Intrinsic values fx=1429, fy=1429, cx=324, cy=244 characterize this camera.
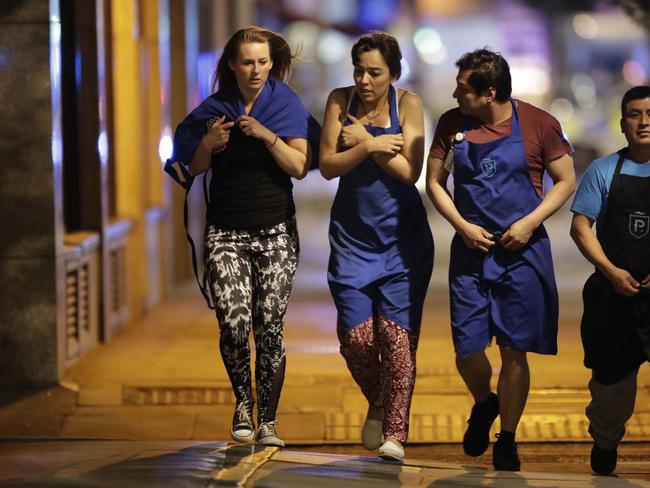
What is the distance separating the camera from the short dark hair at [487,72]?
5.85 metres

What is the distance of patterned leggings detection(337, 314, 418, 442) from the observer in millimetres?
6051

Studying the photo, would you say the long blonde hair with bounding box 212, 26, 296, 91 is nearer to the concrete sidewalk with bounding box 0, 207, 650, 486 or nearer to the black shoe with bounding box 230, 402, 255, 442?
the black shoe with bounding box 230, 402, 255, 442

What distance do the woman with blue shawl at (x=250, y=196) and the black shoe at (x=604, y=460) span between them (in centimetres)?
136

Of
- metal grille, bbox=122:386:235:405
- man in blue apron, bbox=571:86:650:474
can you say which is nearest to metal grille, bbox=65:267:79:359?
metal grille, bbox=122:386:235:405

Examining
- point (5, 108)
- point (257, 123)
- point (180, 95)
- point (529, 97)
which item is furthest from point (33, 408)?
point (529, 97)

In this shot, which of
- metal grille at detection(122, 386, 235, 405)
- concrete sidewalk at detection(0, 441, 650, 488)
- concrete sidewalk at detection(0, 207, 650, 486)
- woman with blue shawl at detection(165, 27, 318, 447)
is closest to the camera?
concrete sidewalk at detection(0, 441, 650, 488)

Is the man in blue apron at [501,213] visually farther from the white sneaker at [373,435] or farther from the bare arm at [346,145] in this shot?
the white sneaker at [373,435]

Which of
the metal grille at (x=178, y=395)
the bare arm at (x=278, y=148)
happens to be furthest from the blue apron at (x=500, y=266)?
the metal grille at (x=178, y=395)

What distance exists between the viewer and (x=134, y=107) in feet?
35.7

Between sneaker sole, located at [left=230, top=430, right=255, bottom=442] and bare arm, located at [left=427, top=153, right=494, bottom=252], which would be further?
sneaker sole, located at [left=230, top=430, right=255, bottom=442]

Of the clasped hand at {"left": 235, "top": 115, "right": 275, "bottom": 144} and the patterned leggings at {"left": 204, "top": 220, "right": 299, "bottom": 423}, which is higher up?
the clasped hand at {"left": 235, "top": 115, "right": 275, "bottom": 144}

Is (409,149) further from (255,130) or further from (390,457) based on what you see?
(390,457)

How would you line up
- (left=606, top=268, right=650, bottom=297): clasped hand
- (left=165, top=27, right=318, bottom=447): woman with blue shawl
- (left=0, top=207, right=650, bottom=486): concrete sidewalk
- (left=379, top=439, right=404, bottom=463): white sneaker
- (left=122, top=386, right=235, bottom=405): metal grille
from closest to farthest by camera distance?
(left=606, top=268, right=650, bottom=297): clasped hand → (left=379, top=439, right=404, bottom=463): white sneaker → (left=165, top=27, right=318, bottom=447): woman with blue shawl → (left=0, top=207, right=650, bottom=486): concrete sidewalk → (left=122, top=386, right=235, bottom=405): metal grille

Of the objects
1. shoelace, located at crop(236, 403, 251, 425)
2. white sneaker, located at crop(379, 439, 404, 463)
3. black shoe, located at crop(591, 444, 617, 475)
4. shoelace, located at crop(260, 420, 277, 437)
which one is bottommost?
black shoe, located at crop(591, 444, 617, 475)
